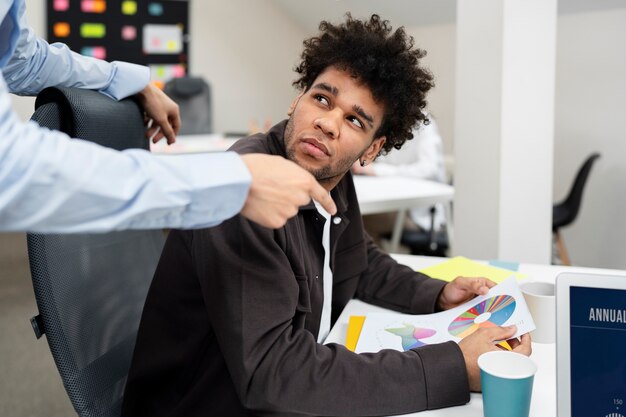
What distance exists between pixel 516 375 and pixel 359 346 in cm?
35

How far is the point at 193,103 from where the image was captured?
527 centimetres

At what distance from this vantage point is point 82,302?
1.08 m

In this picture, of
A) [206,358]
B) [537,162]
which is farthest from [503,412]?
[537,162]

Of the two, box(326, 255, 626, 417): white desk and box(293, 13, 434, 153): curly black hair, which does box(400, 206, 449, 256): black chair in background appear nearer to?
box(326, 255, 626, 417): white desk

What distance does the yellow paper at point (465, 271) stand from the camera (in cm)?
A: 160

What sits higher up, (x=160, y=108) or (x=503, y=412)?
(x=160, y=108)

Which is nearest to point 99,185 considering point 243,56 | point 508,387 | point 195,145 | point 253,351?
point 253,351

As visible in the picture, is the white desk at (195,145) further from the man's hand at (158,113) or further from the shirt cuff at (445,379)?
the shirt cuff at (445,379)

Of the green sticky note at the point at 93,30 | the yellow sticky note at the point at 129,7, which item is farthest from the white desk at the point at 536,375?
the yellow sticky note at the point at 129,7

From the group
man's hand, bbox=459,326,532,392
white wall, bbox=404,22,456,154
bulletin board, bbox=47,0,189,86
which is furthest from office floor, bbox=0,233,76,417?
white wall, bbox=404,22,456,154

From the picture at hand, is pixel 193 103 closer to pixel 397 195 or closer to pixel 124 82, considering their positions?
pixel 397 195

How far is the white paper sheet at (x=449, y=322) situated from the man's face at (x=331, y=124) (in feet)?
1.14

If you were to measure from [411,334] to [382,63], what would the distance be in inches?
22.8

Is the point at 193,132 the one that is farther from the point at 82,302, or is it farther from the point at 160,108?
the point at 82,302
